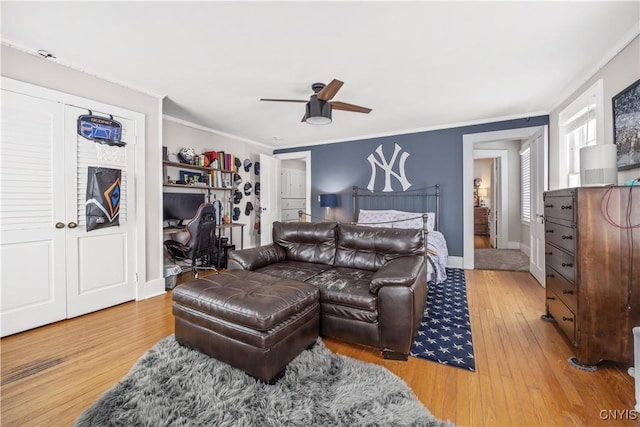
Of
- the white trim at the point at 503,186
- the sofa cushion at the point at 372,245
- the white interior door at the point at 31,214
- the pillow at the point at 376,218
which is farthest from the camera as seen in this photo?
the white trim at the point at 503,186

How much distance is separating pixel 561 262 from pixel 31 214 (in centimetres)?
463

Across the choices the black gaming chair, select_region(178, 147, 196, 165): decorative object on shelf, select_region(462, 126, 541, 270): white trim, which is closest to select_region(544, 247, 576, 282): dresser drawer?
select_region(462, 126, 541, 270): white trim

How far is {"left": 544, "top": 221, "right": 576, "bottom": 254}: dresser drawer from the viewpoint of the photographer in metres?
1.97

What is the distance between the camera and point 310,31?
218 centimetres

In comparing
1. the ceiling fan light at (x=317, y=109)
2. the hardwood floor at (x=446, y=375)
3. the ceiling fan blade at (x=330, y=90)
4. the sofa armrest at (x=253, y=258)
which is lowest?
the hardwood floor at (x=446, y=375)

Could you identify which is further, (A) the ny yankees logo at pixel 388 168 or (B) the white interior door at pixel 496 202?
(B) the white interior door at pixel 496 202

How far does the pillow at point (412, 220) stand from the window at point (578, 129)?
1859 millimetres

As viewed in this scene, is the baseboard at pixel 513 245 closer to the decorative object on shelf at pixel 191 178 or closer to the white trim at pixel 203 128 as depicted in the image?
the white trim at pixel 203 128

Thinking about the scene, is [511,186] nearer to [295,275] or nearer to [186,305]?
[295,275]

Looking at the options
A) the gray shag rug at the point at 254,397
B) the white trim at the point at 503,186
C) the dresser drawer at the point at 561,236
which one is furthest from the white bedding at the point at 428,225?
the white trim at the point at 503,186

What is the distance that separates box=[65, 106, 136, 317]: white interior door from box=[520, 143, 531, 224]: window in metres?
6.72

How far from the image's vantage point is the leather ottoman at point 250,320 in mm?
1658

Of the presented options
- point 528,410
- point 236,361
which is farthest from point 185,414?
point 528,410

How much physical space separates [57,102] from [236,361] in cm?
296
